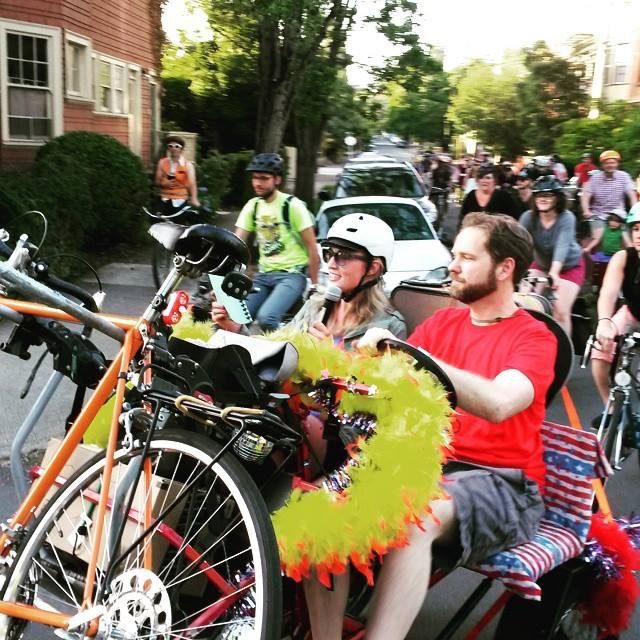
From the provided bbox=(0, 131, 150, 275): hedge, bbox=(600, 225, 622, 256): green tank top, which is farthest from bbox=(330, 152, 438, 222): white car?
bbox=(0, 131, 150, 275): hedge

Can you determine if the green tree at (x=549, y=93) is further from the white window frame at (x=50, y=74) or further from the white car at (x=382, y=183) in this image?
the white window frame at (x=50, y=74)

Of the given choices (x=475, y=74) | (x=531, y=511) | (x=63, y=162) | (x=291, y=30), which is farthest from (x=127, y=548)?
(x=475, y=74)

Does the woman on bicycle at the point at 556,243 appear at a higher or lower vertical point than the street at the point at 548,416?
higher

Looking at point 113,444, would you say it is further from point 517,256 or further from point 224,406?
point 517,256

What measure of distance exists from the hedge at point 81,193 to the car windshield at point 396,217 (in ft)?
10.2

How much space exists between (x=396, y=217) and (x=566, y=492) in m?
7.48

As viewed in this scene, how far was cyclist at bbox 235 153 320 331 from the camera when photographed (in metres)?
6.75

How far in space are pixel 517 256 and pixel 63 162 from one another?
10313 mm

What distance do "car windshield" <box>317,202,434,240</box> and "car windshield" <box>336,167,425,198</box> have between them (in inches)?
89.5

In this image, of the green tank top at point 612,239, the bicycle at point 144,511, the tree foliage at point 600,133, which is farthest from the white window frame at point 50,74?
the tree foliage at point 600,133

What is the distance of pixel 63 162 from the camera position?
12266 millimetres

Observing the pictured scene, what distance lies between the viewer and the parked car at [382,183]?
506 inches

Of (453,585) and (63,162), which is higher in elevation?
(63,162)

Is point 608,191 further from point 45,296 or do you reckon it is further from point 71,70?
point 45,296
